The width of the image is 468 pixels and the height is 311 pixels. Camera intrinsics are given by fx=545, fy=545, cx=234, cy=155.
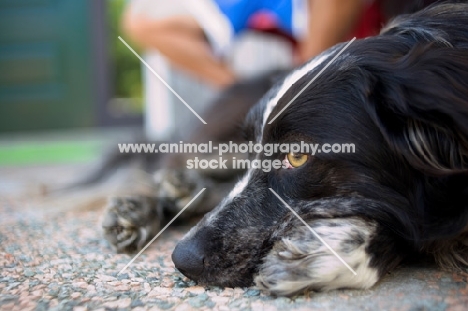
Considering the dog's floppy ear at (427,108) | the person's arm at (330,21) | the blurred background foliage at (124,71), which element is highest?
the person's arm at (330,21)

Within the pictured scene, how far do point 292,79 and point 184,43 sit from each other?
305 centimetres

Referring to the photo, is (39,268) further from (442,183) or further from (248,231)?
(442,183)

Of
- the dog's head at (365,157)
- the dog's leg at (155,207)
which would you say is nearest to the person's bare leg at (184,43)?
the dog's leg at (155,207)

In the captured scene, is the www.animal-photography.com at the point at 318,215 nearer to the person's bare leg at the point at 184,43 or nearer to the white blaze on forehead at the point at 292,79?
the white blaze on forehead at the point at 292,79

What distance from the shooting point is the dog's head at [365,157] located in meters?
1.94

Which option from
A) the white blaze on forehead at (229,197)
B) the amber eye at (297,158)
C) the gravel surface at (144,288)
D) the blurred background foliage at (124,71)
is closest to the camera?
the gravel surface at (144,288)

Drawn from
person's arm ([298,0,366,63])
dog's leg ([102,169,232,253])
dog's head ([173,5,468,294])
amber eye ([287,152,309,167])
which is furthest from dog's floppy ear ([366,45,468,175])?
person's arm ([298,0,366,63])

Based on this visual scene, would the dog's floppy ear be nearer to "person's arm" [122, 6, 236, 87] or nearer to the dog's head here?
the dog's head

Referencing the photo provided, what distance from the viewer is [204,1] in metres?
5.29

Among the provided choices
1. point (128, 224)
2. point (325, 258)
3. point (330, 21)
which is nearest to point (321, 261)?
point (325, 258)

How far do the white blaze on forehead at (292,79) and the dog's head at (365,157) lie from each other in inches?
4.2

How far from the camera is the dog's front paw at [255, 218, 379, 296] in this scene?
1.89 meters

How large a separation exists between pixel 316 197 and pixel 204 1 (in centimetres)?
367

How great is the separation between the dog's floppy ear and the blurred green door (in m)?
7.52
